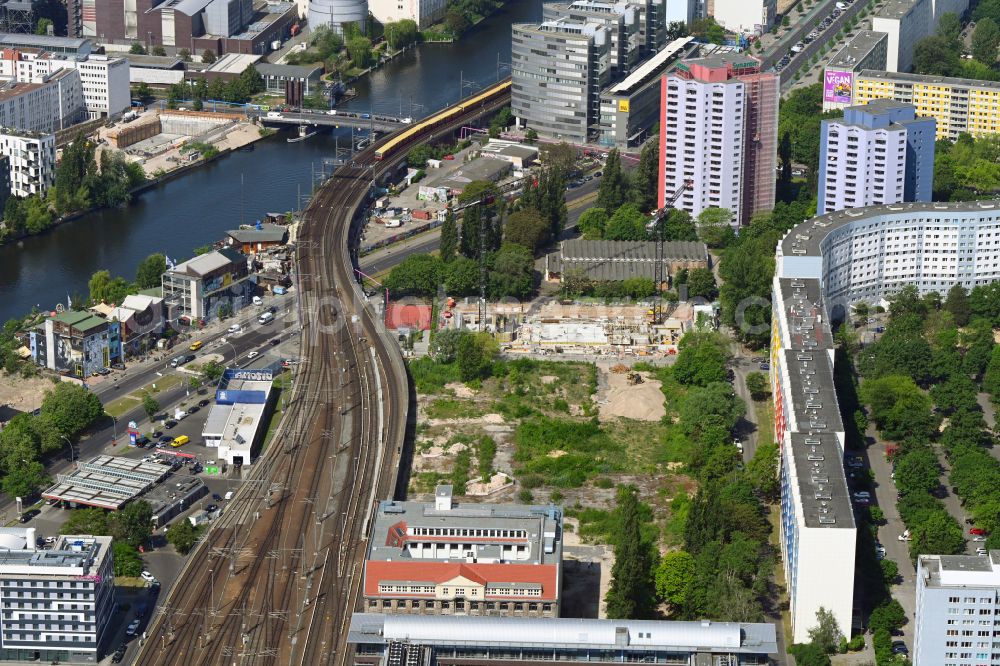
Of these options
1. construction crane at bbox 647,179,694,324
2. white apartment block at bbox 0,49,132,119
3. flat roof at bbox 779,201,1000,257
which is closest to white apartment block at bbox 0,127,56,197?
white apartment block at bbox 0,49,132,119

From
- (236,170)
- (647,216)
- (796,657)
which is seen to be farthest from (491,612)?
(236,170)

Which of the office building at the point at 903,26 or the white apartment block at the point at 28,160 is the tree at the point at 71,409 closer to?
the white apartment block at the point at 28,160

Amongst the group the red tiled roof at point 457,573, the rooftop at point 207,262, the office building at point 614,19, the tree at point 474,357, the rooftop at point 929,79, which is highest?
the office building at point 614,19

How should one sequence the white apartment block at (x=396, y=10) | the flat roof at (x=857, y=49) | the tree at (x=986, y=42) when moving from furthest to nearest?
the white apartment block at (x=396, y=10), the tree at (x=986, y=42), the flat roof at (x=857, y=49)

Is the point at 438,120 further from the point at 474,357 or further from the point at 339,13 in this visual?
the point at 474,357

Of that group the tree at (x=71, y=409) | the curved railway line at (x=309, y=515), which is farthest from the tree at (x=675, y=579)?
the tree at (x=71, y=409)

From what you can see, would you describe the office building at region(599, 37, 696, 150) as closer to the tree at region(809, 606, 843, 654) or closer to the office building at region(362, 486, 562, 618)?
the office building at region(362, 486, 562, 618)
